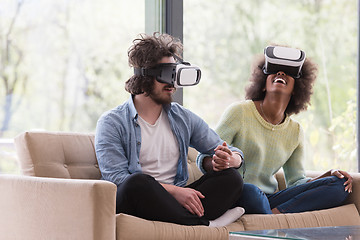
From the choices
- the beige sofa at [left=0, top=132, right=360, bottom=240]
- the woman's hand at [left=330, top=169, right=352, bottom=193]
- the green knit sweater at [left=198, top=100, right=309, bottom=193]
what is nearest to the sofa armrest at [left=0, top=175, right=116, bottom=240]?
the beige sofa at [left=0, top=132, right=360, bottom=240]

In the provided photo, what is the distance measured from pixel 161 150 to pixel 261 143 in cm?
65

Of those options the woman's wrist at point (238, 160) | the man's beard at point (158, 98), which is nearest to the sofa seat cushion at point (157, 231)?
the woman's wrist at point (238, 160)

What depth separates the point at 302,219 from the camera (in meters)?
2.98

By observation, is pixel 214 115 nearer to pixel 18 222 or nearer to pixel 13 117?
pixel 13 117

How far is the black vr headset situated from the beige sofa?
1.50ft

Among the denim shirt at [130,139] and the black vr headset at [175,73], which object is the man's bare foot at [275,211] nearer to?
the denim shirt at [130,139]

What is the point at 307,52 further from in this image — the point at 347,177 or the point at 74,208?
the point at 74,208

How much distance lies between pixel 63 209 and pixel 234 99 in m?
2.77

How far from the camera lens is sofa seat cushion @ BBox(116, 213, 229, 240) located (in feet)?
8.00

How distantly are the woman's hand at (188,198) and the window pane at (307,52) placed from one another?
199 centimetres

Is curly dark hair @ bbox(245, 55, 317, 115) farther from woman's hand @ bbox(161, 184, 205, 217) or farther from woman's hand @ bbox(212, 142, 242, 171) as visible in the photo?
woman's hand @ bbox(161, 184, 205, 217)

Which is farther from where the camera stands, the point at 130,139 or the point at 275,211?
the point at 275,211

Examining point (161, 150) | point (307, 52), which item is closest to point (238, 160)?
point (161, 150)

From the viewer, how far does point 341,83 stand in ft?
17.1
